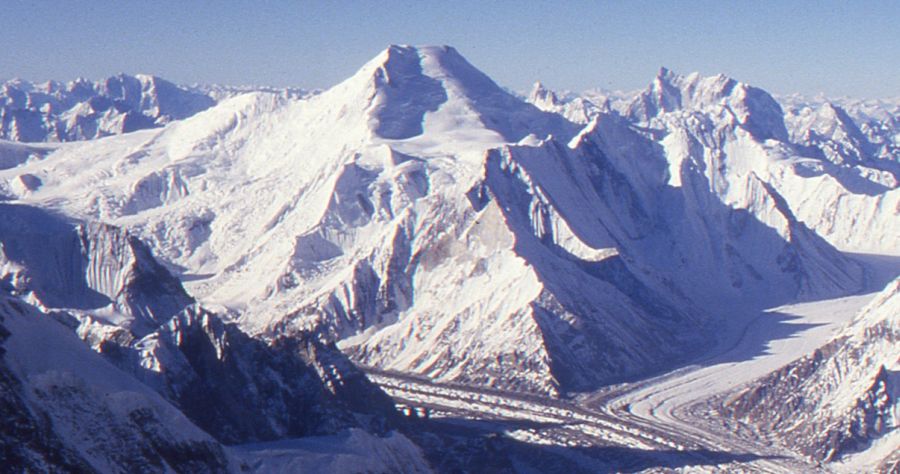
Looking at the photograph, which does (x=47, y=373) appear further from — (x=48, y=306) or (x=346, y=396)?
(x=48, y=306)

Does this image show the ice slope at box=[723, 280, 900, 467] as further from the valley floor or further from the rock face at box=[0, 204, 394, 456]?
the rock face at box=[0, 204, 394, 456]

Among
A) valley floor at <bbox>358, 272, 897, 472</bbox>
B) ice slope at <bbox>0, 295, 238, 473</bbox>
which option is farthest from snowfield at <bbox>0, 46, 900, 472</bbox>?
ice slope at <bbox>0, 295, 238, 473</bbox>

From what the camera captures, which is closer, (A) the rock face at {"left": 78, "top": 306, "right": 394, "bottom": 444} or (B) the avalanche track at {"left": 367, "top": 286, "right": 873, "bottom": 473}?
(A) the rock face at {"left": 78, "top": 306, "right": 394, "bottom": 444}

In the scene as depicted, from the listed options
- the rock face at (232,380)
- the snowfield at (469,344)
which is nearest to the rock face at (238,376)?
the rock face at (232,380)

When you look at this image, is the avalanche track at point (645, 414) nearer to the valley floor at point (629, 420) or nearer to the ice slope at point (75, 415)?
the valley floor at point (629, 420)

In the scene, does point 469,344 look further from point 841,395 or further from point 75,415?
point 75,415

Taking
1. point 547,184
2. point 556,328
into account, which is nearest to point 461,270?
point 556,328
